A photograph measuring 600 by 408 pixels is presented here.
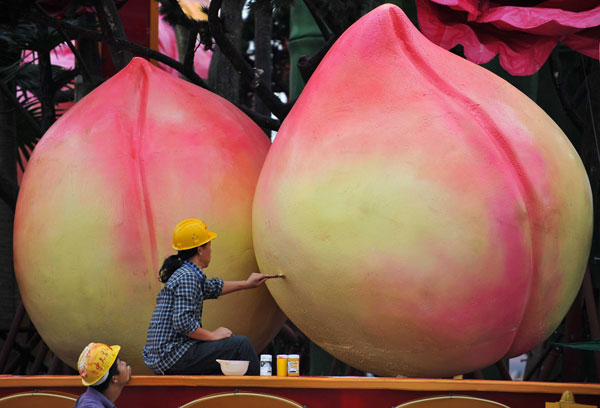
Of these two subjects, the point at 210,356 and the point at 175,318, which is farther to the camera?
the point at 210,356

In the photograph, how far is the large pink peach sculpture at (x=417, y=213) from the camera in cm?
566

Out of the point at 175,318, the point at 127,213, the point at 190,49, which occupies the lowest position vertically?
the point at 175,318

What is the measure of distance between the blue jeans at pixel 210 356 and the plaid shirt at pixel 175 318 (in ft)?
0.16

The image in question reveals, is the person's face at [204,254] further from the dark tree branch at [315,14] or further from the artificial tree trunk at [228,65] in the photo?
the artificial tree trunk at [228,65]

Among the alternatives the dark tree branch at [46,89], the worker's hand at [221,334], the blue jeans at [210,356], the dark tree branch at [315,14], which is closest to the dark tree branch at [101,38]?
the dark tree branch at [46,89]

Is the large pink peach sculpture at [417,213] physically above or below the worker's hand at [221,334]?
above

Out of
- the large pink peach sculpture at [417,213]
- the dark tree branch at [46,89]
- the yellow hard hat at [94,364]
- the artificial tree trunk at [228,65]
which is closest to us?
the yellow hard hat at [94,364]

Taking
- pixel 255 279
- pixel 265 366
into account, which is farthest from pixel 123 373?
pixel 255 279

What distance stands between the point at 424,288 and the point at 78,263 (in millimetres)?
2625

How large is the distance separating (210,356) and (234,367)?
24 cm

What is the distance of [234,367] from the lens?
586 cm

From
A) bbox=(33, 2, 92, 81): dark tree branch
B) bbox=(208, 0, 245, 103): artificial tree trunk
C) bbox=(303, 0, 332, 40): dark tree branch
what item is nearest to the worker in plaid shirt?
bbox=(303, 0, 332, 40): dark tree branch

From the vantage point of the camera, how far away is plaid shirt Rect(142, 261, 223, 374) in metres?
5.87

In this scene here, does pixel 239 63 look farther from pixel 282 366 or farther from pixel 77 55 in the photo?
pixel 282 366
